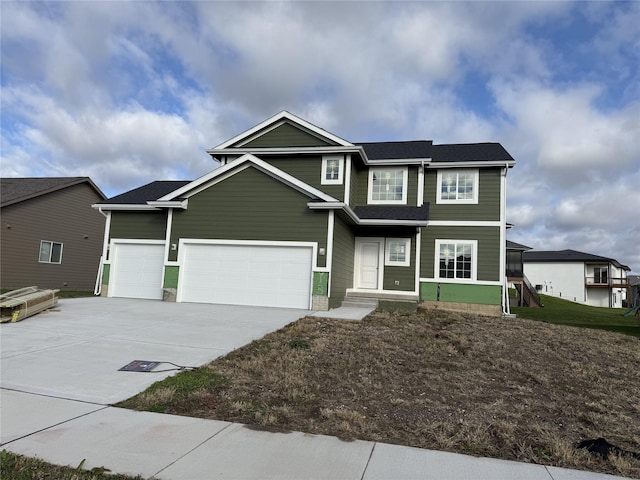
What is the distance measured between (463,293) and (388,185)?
4.84 meters

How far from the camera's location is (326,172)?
15688 millimetres

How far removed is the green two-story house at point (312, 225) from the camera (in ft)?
44.5

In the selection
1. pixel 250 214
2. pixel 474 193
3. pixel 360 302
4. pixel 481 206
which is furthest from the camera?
pixel 474 193

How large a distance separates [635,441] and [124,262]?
51.7ft

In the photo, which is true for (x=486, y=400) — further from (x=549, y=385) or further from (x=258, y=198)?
(x=258, y=198)

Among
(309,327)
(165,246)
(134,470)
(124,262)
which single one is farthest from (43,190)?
(134,470)

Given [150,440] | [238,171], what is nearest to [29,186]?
[238,171]

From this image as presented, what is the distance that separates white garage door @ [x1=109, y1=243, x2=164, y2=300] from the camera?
15680mm

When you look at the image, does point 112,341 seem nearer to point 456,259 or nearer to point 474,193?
point 456,259

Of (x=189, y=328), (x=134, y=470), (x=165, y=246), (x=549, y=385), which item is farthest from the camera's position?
(x=165, y=246)

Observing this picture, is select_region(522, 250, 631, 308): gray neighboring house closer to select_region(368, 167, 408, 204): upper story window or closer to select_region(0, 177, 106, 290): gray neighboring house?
select_region(368, 167, 408, 204): upper story window

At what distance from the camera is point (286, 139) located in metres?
16.4

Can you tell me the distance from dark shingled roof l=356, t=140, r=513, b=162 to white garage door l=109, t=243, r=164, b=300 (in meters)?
8.86

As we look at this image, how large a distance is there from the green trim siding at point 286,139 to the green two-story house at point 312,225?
41 millimetres
